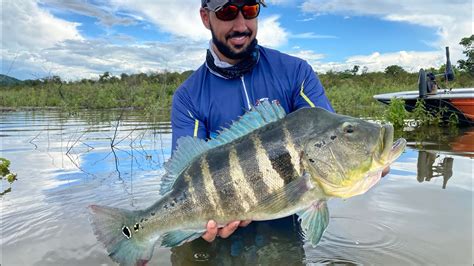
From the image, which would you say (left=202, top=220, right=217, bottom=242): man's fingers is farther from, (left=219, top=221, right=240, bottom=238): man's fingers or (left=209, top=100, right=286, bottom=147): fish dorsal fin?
(left=209, top=100, right=286, bottom=147): fish dorsal fin

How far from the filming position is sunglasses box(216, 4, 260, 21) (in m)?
3.73

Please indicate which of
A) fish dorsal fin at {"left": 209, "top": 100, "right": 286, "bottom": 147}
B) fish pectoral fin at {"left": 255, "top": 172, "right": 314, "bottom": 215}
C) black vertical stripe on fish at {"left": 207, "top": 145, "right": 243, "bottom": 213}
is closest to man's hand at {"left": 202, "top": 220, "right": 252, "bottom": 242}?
black vertical stripe on fish at {"left": 207, "top": 145, "right": 243, "bottom": 213}

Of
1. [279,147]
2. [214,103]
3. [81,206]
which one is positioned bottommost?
[81,206]

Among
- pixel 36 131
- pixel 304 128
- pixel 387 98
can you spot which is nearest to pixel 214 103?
pixel 304 128

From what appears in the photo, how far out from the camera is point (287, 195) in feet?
8.02

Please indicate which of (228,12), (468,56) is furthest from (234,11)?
(468,56)

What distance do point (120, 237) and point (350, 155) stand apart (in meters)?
1.53

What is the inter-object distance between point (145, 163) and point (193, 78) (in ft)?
11.5

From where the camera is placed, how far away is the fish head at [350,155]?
2383mm

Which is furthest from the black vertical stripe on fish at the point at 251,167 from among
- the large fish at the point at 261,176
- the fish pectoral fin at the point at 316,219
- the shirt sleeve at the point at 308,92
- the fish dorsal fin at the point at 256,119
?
the shirt sleeve at the point at 308,92

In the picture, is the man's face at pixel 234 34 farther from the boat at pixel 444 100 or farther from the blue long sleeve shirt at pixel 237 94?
the boat at pixel 444 100

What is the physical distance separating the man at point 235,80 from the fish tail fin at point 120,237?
3.60 feet

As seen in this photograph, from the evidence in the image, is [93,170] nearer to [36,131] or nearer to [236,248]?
[236,248]

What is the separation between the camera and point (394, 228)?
4113mm
